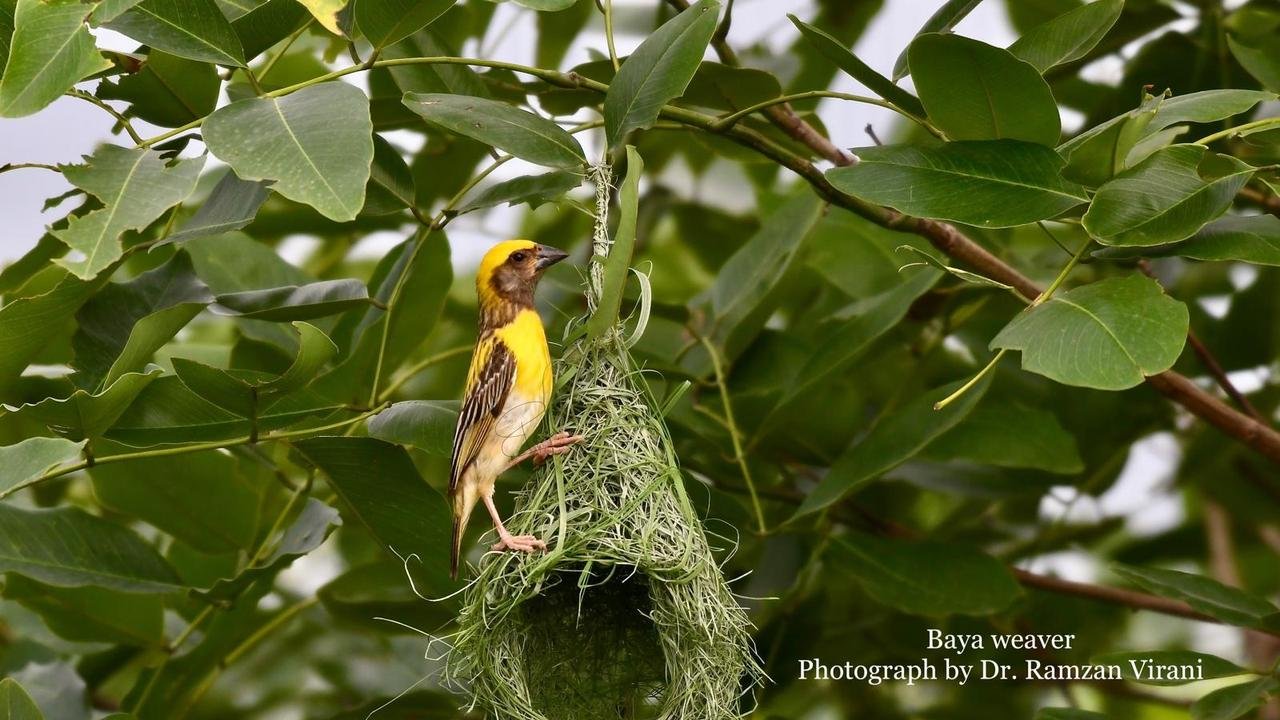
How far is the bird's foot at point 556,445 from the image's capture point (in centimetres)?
246

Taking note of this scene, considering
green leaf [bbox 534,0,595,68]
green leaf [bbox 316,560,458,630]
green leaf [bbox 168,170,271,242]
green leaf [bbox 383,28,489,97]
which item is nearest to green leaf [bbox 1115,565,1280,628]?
green leaf [bbox 316,560,458,630]

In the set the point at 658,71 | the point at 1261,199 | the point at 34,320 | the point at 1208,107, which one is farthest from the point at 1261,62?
the point at 34,320

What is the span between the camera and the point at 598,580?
260cm

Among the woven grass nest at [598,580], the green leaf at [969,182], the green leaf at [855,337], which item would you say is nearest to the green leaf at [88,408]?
the woven grass nest at [598,580]

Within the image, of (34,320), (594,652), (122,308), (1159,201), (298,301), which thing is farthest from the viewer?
(594,652)

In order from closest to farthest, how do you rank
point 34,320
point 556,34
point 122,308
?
point 34,320
point 122,308
point 556,34

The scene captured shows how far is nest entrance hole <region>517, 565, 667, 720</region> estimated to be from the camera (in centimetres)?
263

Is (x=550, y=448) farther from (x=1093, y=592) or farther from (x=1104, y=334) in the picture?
(x=1093, y=592)

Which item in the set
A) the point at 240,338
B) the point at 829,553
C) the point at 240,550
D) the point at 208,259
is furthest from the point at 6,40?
the point at 829,553

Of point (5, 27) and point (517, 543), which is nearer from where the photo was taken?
point (5, 27)

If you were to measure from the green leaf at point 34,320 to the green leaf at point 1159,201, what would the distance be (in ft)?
5.54

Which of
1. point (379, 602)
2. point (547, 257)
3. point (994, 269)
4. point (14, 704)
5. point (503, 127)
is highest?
point (503, 127)

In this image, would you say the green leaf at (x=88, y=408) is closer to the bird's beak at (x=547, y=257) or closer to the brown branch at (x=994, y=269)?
the bird's beak at (x=547, y=257)

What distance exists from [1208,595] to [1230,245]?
83 centimetres
